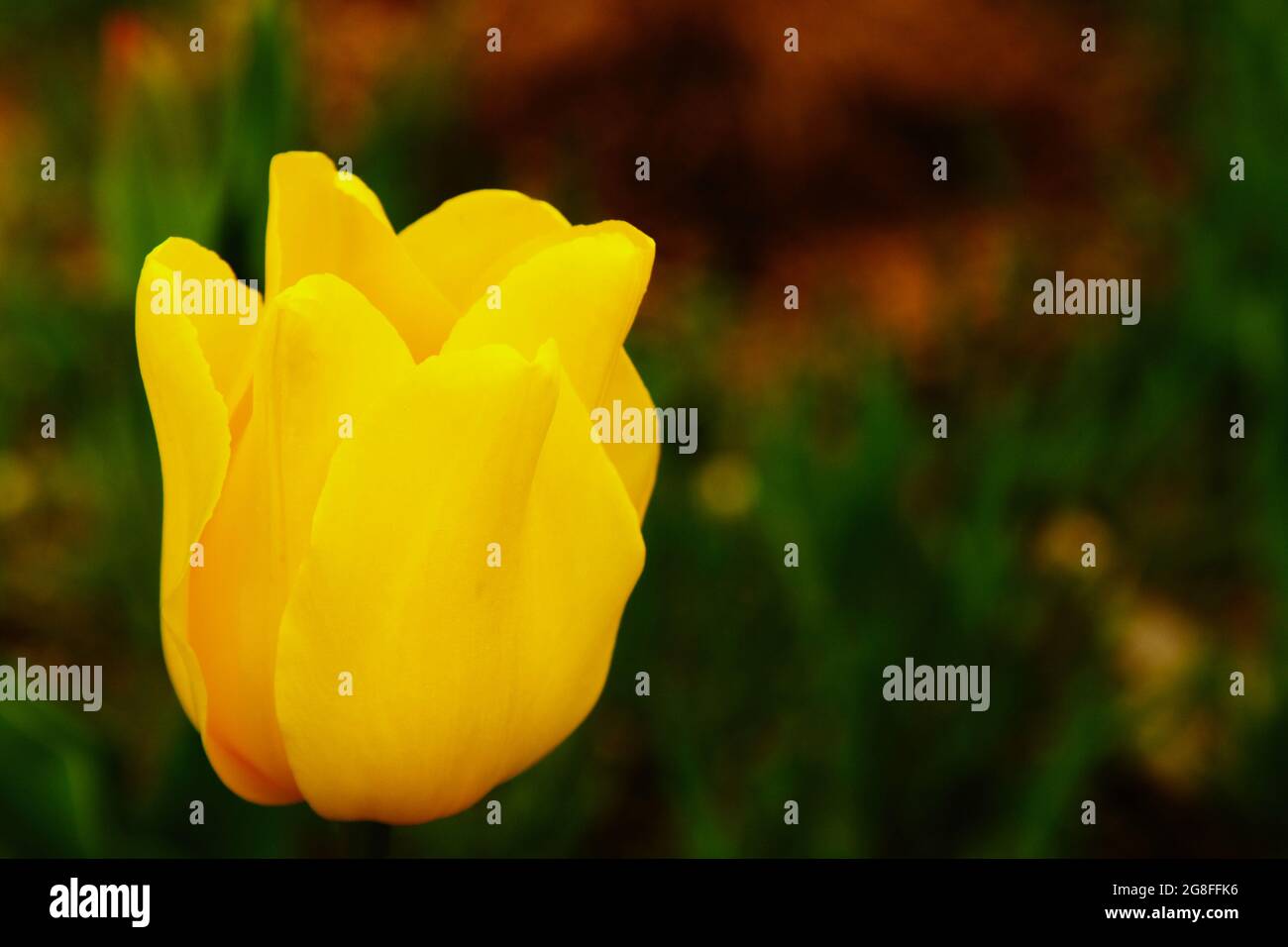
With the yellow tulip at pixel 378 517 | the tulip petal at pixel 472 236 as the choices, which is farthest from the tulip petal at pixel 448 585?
the tulip petal at pixel 472 236

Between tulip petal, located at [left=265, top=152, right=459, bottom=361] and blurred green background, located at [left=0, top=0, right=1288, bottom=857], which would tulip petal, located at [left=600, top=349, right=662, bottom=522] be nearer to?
tulip petal, located at [left=265, top=152, right=459, bottom=361]

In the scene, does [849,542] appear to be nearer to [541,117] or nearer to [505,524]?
[505,524]

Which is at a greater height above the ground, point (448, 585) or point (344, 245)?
point (344, 245)

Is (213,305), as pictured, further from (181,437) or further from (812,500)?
(812,500)

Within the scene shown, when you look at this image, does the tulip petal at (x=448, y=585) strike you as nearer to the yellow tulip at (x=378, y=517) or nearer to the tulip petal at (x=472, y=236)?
the yellow tulip at (x=378, y=517)

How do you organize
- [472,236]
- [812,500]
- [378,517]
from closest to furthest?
[378,517]
[472,236]
[812,500]

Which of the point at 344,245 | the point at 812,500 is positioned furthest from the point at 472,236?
the point at 812,500
